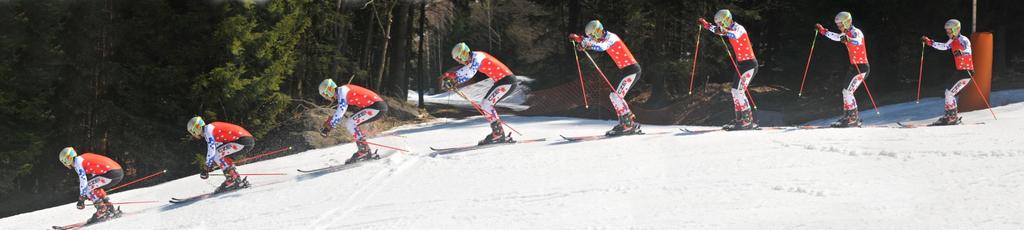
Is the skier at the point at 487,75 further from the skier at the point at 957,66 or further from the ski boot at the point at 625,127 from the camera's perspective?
the skier at the point at 957,66

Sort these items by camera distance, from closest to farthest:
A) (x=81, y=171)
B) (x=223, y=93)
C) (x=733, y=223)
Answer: (x=733, y=223)
(x=81, y=171)
(x=223, y=93)

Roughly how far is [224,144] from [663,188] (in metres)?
7.25

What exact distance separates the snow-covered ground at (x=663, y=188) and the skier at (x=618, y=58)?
2.02 feet

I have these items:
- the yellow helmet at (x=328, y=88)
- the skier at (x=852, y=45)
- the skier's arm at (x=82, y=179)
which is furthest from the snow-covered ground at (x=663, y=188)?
the yellow helmet at (x=328, y=88)

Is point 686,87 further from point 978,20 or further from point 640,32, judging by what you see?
point 978,20

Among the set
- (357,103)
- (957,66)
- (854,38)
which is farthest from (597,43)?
(957,66)

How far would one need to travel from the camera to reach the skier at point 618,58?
16.4 meters

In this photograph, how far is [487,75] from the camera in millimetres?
16953

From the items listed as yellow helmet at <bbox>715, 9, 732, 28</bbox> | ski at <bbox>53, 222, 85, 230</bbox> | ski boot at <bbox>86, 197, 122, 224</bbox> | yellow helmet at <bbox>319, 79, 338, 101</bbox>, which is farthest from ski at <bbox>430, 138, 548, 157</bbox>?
ski at <bbox>53, 222, 85, 230</bbox>

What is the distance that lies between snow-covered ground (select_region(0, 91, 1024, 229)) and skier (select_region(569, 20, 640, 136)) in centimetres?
61

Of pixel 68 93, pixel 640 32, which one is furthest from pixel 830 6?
pixel 68 93

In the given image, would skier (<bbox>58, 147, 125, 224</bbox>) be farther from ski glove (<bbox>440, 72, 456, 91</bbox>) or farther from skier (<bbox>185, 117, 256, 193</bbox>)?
ski glove (<bbox>440, 72, 456, 91</bbox>)

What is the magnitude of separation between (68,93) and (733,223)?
20286mm

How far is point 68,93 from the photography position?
25750 mm
